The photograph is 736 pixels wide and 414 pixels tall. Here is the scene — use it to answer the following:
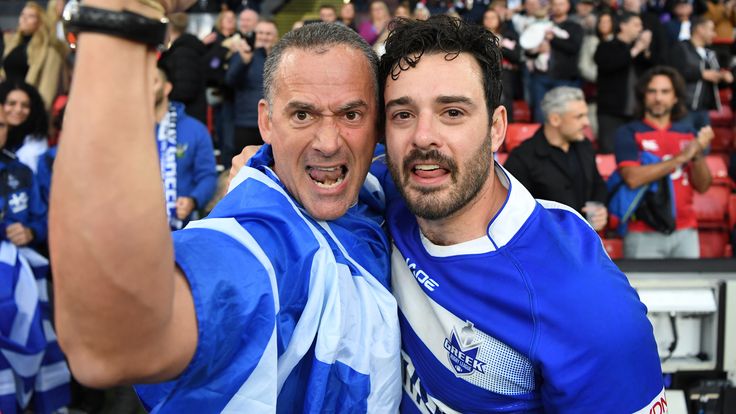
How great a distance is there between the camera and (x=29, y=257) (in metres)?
4.59

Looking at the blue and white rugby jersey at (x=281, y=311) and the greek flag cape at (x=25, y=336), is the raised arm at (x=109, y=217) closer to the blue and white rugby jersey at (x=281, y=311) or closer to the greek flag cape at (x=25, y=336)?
the blue and white rugby jersey at (x=281, y=311)

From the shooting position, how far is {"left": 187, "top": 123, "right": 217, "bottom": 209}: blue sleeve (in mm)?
5211

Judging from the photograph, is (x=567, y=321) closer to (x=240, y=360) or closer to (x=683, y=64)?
(x=240, y=360)

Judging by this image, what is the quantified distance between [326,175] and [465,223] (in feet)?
1.27

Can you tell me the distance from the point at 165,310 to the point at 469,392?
1006 mm

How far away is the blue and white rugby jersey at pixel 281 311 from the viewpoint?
1330 mm

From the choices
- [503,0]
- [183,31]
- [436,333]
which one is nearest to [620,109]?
[503,0]

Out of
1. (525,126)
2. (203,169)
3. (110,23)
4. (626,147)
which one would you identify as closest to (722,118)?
(525,126)

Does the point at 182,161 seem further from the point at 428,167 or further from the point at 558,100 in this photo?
the point at 428,167

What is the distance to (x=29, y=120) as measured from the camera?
5.05m

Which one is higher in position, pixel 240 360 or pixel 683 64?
pixel 683 64

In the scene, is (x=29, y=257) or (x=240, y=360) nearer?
(x=240, y=360)

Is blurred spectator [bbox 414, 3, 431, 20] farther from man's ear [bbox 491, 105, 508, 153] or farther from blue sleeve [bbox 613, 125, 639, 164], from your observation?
man's ear [bbox 491, 105, 508, 153]

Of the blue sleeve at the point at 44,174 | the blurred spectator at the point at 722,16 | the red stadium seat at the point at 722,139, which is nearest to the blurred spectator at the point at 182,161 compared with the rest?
the blue sleeve at the point at 44,174
